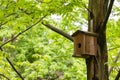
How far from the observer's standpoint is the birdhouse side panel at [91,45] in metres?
2.63

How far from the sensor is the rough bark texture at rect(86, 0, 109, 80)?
2618 mm

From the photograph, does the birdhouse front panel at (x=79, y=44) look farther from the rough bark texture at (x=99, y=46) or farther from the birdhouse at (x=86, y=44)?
the rough bark texture at (x=99, y=46)

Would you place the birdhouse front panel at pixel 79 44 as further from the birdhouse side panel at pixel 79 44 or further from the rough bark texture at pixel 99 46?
the rough bark texture at pixel 99 46

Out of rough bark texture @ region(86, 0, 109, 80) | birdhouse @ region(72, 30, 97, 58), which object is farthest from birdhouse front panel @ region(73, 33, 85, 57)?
rough bark texture @ region(86, 0, 109, 80)

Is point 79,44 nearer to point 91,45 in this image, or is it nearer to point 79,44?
point 79,44

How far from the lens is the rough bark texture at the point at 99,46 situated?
2.62m

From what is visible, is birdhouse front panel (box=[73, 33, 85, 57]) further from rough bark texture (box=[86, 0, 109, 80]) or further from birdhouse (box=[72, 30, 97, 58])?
rough bark texture (box=[86, 0, 109, 80])

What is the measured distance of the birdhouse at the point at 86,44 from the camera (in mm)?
2635

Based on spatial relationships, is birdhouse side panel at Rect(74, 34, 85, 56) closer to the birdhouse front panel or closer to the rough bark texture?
the birdhouse front panel

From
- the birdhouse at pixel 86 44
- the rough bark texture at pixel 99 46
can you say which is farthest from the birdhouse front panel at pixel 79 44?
the rough bark texture at pixel 99 46

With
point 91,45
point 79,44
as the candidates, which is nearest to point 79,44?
point 79,44

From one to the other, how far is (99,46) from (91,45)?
0.31 ft

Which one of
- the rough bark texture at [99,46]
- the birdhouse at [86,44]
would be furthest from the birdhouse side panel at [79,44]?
the rough bark texture at [99,46]

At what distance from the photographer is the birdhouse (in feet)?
8.65
